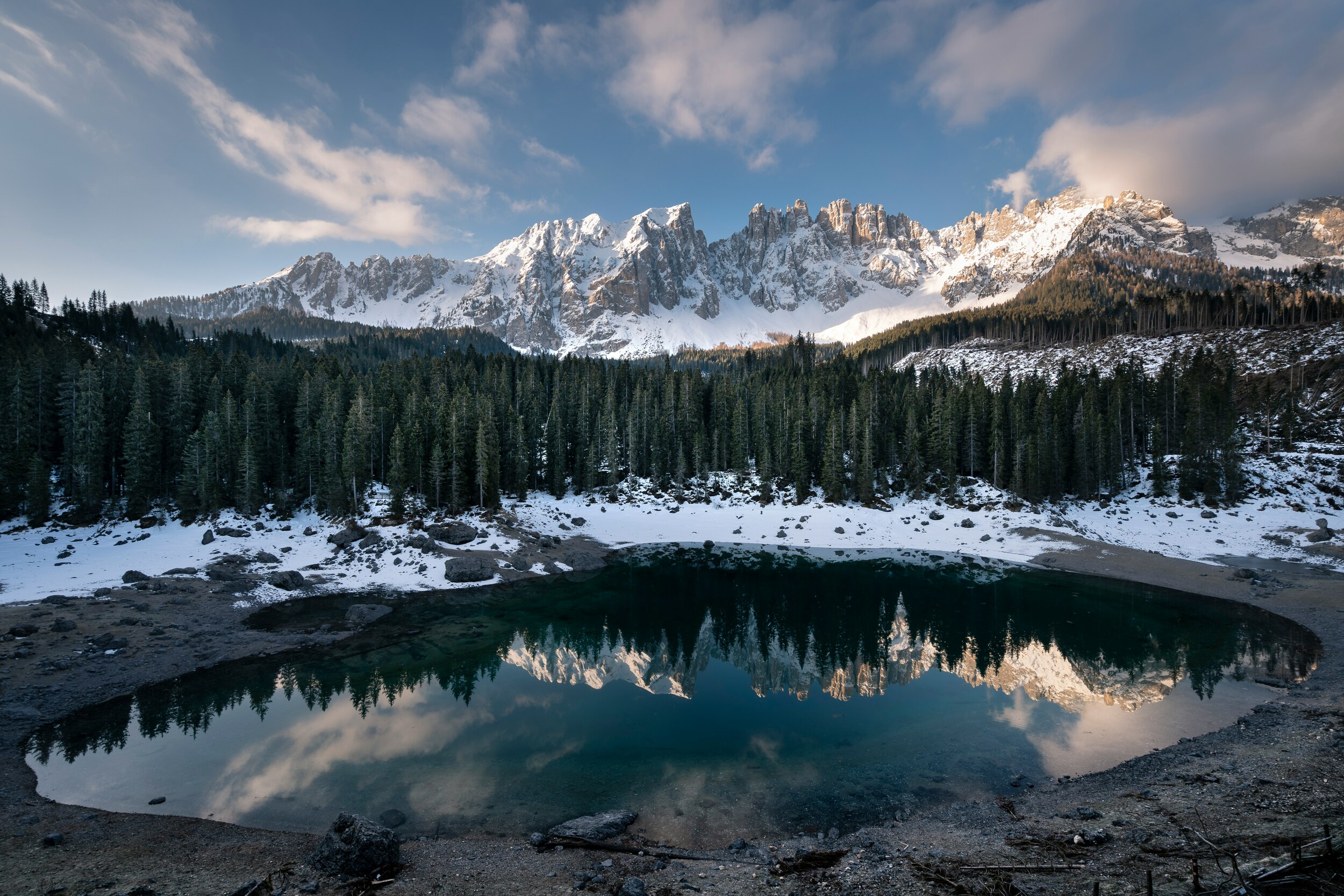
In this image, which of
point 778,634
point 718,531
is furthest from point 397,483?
point 778,634

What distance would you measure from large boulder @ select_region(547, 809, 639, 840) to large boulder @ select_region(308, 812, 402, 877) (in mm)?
4138

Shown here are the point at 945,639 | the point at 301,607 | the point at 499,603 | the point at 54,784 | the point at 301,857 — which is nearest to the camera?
the point at 301,857

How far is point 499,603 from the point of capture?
4375 cm

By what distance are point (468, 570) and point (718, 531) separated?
3348cm

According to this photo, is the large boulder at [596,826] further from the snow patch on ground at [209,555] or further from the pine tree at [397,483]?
the pine tree at [397,483]

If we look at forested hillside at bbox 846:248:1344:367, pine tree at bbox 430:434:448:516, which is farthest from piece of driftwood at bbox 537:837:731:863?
forested hillside at bbox 846:248:1344:367

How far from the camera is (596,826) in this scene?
1537cm

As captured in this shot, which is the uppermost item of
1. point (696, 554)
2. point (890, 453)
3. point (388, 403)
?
point (388, 403)

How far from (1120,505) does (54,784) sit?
89.4 meters

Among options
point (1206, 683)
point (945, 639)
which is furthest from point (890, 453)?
point (1206, 683)

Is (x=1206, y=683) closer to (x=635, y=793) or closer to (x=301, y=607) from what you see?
(x=635, y=793)

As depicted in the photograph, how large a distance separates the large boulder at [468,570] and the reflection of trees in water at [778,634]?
464 centimetres

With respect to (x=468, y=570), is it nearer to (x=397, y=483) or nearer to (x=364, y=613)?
(x=364, y=613)

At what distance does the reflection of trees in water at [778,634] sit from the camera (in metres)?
26.5
